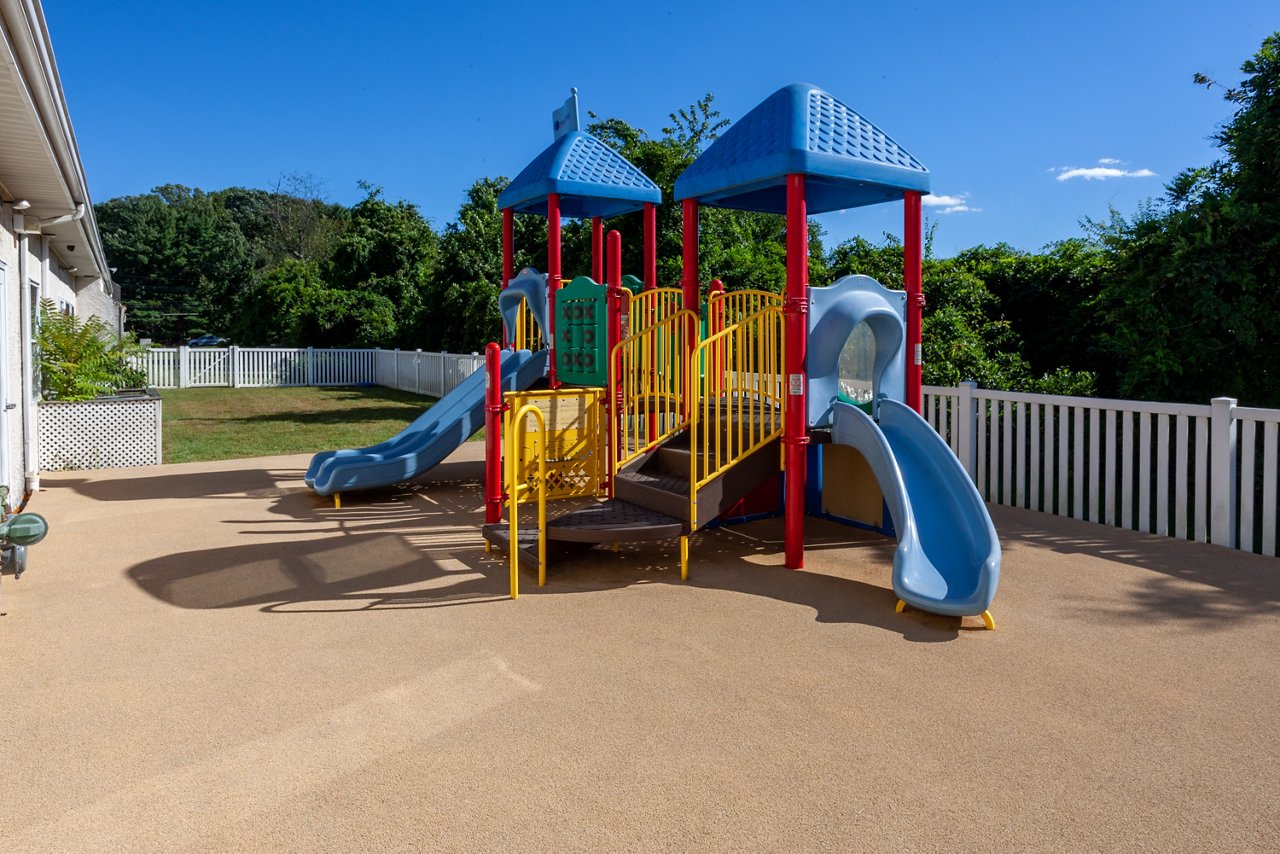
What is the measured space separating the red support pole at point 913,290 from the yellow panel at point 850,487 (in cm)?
81

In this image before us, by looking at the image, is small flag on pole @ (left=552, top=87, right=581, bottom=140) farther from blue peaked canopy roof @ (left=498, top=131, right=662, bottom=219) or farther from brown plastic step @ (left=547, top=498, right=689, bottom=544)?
brown plastic step @ (left=547, top=498, right=689, bottom=544)

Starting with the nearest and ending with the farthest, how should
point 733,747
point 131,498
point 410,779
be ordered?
point 410,779 < point 733,747 < point 131,498

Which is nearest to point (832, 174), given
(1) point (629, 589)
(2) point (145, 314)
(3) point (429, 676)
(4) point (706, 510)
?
(4) point (706, 510)

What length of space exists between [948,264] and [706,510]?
8225 millimetres

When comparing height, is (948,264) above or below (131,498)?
above

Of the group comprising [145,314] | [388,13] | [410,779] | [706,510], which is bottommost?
[410,779]

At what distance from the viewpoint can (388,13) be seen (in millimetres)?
18766

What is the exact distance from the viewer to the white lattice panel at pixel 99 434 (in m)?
10.7

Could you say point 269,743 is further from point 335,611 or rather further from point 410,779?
point 335,611

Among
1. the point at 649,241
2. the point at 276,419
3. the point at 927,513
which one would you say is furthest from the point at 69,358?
the point at 927,513

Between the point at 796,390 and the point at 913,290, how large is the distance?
1467 millimetres

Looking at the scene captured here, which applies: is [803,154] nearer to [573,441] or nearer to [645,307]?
[645,307]

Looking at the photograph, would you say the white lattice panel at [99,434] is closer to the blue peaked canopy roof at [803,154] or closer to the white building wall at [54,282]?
the white building wall at [54,282]

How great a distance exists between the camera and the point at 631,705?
147 inches
